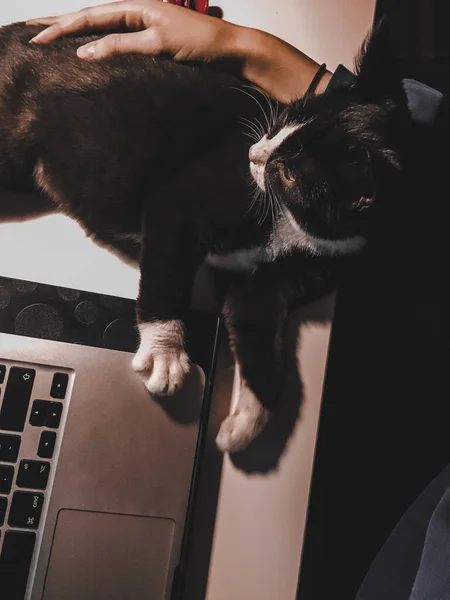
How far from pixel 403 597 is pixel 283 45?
0.85 metres

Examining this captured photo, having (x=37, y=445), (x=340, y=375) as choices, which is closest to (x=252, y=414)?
(x=37, y=445)

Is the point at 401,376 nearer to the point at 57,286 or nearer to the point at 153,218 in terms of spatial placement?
the point at 153,218

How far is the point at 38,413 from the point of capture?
1.86ft

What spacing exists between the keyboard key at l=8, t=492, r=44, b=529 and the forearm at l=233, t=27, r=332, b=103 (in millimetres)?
663

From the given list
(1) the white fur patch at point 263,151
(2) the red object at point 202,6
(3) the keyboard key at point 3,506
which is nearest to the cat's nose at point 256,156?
(1) the white fur patch at point 263,151

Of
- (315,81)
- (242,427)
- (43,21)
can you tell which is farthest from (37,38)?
(242,427)

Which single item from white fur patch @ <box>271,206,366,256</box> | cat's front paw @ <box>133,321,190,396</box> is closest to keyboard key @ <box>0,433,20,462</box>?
cat's front paw @ <box>133,321,190,396</box>

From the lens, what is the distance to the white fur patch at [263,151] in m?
0.79

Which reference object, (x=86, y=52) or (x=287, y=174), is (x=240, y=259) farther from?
(x=86, y=52)

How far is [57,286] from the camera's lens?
650 millimetres

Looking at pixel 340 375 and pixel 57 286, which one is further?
pixel 340 375

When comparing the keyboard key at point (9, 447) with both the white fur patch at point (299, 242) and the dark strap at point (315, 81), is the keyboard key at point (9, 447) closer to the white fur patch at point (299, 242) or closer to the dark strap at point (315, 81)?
the white fur patch at point (299, 242)

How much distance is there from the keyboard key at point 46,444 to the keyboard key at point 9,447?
0.02 meters

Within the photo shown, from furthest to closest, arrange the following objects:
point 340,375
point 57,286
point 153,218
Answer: point 340,375 → point 153,218 → point 57,286
